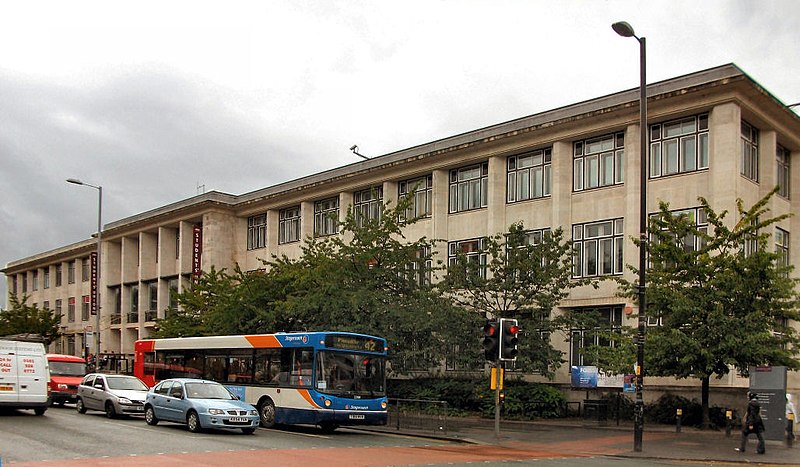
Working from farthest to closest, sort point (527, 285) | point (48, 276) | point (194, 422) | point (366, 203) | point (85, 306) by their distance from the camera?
point (48, 276) < point (85, 306) < point (366, 203) < point (527, 285) < point (194, 422)

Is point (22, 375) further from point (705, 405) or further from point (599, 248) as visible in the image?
point (599, 248)

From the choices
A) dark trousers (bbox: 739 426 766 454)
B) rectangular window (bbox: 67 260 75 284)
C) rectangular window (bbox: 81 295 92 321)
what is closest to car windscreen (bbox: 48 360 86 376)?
dark trousers (bbox: 739 426 766 454)

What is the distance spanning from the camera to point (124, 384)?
1136 inches

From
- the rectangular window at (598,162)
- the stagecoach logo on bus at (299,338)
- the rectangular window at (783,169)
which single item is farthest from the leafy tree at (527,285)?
the rectangular window at (783,169)

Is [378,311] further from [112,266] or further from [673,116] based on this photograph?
[112,266]

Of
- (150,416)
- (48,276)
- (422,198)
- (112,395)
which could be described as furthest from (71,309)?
(150,416)

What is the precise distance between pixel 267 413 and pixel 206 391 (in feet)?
10.1

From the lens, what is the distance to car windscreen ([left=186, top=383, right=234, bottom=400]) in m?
23.1

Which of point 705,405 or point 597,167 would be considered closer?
point 705,405

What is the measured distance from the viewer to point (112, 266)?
74312 mm

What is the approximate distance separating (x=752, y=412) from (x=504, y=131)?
821 inches

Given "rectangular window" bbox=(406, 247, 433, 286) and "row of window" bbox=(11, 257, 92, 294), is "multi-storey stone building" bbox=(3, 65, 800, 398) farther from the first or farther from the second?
"row of window" bbox=(11, 257, 92, 294)

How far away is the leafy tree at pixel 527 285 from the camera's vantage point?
31.3 meters

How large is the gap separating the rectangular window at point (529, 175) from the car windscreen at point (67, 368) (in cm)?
2053
